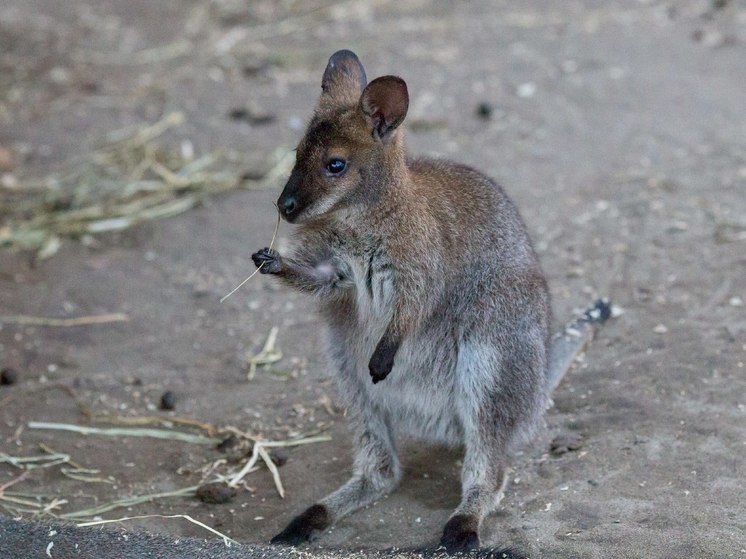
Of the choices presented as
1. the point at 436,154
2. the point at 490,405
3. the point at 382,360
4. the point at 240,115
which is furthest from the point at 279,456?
the point at 240,115

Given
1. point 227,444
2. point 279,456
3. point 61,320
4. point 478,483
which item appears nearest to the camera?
point 478,483

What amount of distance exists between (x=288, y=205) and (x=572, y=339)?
1.95 meters

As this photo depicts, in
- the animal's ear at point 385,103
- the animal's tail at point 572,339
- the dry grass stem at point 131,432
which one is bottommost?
the dry grass stem at point 131,432

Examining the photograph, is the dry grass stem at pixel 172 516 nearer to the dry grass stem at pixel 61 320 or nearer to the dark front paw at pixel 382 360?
the dark front paw at pixel 382 360

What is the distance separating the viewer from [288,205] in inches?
160

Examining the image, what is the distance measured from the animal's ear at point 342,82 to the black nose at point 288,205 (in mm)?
530

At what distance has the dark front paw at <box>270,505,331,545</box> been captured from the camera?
14.0 feet

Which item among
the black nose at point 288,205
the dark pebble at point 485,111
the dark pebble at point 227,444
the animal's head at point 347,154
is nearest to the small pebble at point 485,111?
the dark pebble at point 485,111

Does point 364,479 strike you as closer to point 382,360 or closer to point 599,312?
point 382,360

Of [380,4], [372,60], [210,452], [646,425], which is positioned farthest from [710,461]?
[380,4]

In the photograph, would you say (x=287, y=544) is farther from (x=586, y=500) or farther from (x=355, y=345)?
(x=586, y=500)

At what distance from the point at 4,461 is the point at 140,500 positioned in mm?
813

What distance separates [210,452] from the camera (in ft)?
16.9

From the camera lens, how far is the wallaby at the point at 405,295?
420 cm
